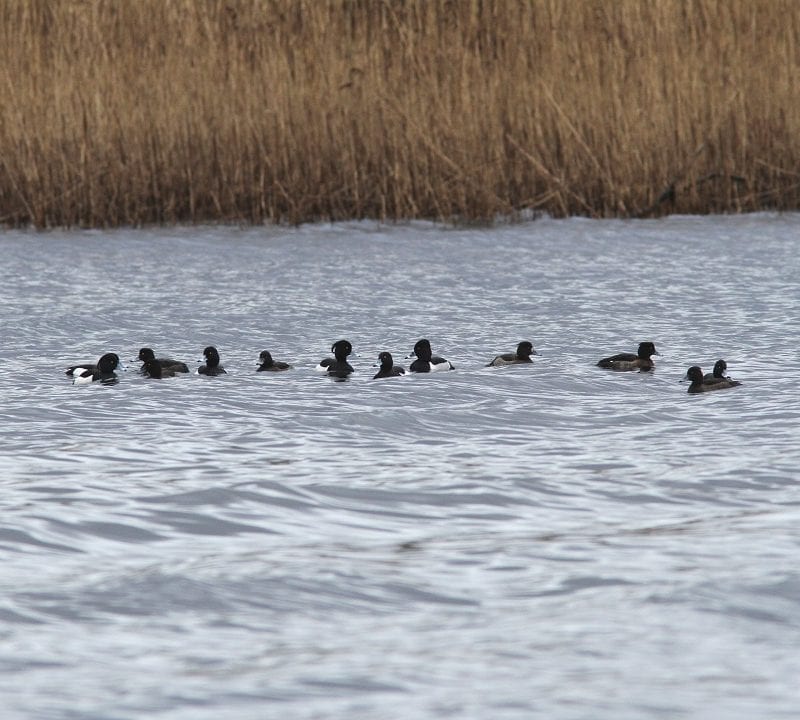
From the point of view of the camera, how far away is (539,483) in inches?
256

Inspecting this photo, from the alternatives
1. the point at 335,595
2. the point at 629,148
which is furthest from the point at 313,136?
the point at 335,595

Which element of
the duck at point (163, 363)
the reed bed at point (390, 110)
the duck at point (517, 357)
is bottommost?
the duck at point (517, 357)

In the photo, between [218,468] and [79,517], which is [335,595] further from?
[218,468]

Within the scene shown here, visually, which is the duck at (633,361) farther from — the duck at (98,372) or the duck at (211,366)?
the duck at (98,372)

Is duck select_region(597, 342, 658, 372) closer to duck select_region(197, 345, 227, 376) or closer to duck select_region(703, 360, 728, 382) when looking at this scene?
duck select_region(703, 360, 728, 382)

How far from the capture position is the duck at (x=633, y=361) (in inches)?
368

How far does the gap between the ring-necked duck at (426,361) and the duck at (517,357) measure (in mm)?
293

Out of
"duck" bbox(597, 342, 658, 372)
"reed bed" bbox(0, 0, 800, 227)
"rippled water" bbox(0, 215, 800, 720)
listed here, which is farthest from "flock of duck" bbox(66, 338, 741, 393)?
"reed bed" bbox(0, 0, 800, 227)

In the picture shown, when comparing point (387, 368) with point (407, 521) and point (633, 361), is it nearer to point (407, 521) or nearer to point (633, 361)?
point (633, 361)

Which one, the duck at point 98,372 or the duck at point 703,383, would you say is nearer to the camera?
the duck at point 703,383

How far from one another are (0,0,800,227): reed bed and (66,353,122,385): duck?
676 cm

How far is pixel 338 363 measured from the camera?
31.6 ft

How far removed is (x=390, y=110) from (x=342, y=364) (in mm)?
7120

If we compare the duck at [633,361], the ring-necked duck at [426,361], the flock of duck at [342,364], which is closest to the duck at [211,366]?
the flock of duck at [342,364]
